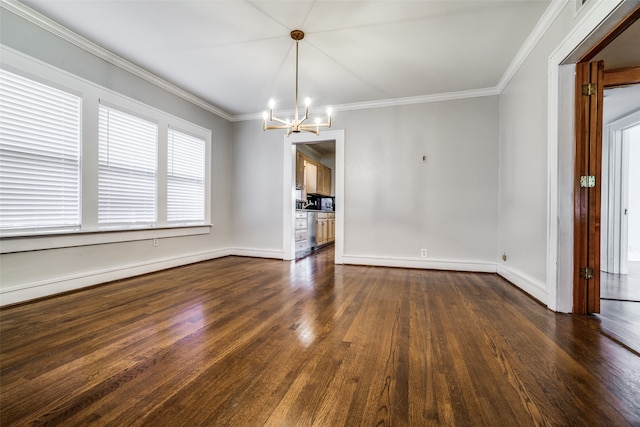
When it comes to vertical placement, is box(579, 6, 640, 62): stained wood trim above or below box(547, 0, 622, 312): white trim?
above

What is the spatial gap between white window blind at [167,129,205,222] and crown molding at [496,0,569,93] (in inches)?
181

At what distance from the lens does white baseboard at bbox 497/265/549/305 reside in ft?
8.21

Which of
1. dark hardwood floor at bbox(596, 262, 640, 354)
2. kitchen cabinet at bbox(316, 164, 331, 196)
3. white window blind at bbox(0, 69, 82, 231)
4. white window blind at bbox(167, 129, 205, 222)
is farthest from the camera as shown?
kitchen cabinet at bbox(316, 164, 331, 196)

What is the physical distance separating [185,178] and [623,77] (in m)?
5.34

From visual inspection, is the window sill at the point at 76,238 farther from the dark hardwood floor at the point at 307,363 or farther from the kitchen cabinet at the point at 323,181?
the kitchen cabinet at the point at 323,181

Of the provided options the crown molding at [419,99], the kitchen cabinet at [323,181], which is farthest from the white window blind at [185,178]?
the kitchen cabinet at [323,181]

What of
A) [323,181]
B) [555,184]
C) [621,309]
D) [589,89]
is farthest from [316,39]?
[323,181]

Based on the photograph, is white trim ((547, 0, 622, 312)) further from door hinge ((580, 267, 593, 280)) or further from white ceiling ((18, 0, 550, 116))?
white ceiling ((18, 0, 550, 116))

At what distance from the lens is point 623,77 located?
8.13 feet

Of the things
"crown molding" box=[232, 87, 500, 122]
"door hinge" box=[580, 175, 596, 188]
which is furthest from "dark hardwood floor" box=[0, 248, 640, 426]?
"crown molding" box=[232, 87, 500, 122]

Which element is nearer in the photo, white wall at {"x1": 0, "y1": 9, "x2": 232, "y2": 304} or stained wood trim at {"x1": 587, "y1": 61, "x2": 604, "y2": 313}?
stained wood trim at {"x1": 587, "y1": 61, "x2": 604, "y2": 313}

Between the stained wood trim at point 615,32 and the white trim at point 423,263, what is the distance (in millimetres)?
2690

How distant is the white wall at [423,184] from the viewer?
3.97 metres

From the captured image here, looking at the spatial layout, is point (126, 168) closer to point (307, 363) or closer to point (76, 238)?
point (76, 238)
